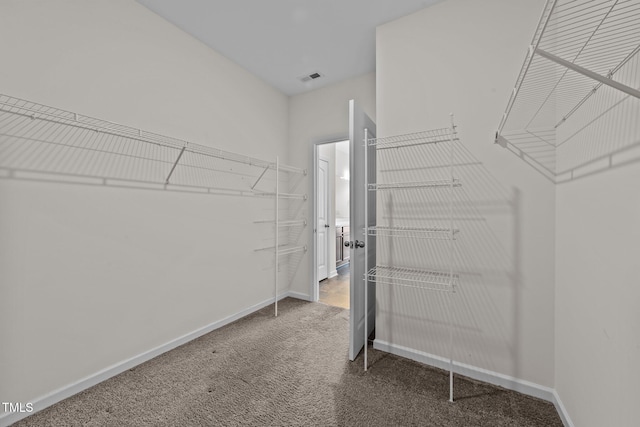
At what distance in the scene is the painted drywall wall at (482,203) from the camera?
65.7 inches

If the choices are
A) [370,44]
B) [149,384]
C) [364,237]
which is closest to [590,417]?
[364,237]

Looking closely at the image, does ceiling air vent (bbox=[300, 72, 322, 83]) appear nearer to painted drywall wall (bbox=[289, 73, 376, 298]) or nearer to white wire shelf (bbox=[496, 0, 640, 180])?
painted drywall wall (bbox=[289, 73, 376, 298])

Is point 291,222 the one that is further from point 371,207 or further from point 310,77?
point 310,77

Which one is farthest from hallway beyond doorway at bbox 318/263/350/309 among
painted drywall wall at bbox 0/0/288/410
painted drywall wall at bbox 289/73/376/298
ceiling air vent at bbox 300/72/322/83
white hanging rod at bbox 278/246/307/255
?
ceiling air vent at bbox 300/72/322/83

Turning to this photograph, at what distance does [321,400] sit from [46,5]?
2895 millimetres

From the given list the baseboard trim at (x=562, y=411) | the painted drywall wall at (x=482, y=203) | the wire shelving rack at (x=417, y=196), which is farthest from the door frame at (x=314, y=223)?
the baseboard trim at (x=562, y=411)

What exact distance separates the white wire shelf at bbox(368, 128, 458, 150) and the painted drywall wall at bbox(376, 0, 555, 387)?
5 centimetres

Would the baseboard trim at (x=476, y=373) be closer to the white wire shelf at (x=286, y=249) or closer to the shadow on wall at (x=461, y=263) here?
the shadow on wall at (x=461, y=263)

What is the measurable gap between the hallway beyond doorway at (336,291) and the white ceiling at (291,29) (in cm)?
274

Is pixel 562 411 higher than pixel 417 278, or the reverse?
pixel 417 278

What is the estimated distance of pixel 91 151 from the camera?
1.77 metres

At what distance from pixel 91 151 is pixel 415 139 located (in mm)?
2294

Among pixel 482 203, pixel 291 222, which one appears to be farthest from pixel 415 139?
pixel 291 222

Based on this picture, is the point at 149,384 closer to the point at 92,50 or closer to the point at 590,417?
the point at 92,50
